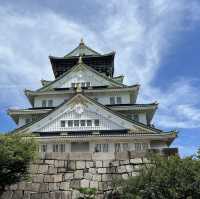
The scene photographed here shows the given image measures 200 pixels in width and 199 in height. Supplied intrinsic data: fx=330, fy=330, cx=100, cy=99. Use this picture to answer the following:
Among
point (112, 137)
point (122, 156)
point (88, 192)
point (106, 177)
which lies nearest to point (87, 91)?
point (112, 137)

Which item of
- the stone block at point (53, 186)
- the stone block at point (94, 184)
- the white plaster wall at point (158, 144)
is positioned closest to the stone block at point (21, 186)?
the stone block at point (53, 186)

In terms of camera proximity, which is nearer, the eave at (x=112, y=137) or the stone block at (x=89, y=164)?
the stone block at (x=89, y=164)

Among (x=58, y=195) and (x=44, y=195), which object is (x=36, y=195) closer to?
(x=44, y=195)

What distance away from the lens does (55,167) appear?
1329 cm

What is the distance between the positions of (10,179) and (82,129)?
54.2ft

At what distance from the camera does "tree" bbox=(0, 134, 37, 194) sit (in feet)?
36.3

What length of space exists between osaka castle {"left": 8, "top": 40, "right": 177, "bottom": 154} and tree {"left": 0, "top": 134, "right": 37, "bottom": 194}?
1126 centimetres

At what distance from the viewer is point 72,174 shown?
1311 centimetres

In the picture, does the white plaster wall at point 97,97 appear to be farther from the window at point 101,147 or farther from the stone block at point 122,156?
the stone block at point 122,156

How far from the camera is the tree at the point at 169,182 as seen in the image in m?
10.0

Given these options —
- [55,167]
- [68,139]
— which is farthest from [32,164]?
[68,139]

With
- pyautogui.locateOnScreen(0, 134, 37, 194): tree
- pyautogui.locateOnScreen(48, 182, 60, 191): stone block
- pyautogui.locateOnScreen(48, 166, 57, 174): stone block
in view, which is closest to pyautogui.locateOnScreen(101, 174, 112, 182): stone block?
pyautogui.locateOnScreen(48, 182, 60, 191): stone block

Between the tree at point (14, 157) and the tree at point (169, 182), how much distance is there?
12.0 ft

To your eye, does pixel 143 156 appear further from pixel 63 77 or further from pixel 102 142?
pixel 63 77
